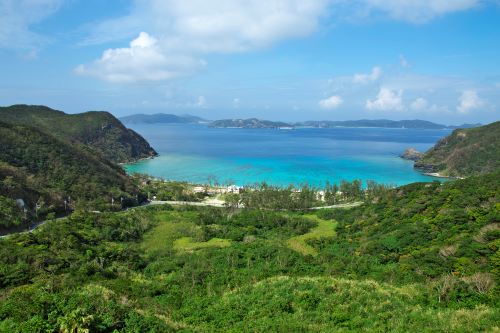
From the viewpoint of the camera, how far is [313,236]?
47375 mm

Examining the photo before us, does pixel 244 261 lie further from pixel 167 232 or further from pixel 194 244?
pixel 167 232

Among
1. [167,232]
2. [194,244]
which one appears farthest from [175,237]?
[194,244]

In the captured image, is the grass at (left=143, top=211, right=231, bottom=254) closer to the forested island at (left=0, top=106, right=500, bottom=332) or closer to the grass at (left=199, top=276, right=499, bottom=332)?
the forested island at (left=0, top=106, right=500, bottom=332)

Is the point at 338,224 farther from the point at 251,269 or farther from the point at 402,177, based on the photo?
the point at 402,177

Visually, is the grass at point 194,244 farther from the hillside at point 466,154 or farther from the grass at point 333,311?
the hillside at point 466,154

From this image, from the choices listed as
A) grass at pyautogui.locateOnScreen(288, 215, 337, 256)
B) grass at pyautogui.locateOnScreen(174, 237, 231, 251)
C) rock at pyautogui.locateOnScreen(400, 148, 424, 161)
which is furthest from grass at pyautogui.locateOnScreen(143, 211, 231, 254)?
rock at pyautogui.locateOnScreen(400, 148, 424, 161)

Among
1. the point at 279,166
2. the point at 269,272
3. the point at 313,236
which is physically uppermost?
the point at 269,272

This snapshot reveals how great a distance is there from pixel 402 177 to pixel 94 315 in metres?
122

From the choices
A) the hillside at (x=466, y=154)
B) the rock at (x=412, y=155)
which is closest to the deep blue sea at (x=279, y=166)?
the rock at (x=412, y=155)

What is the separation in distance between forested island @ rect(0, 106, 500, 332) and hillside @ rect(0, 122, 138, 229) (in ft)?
1.12

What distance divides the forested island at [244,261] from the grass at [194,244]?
0.27 metres

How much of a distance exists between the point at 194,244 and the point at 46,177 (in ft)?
136

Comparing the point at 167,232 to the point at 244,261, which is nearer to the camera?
the point at 244,261

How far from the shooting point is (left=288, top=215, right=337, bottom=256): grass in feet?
134
